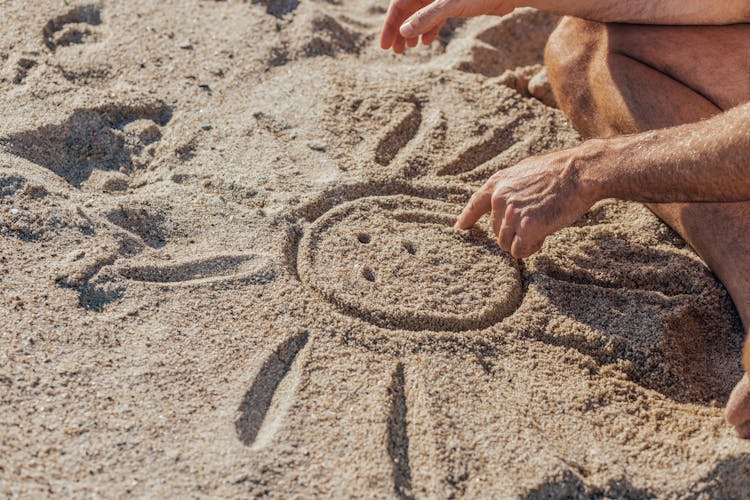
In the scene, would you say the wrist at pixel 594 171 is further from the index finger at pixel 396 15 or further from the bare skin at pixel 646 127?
the index finger at pixel 396 15

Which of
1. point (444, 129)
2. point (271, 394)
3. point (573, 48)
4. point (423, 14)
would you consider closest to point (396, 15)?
point (423, 14)

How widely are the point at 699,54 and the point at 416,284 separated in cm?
108

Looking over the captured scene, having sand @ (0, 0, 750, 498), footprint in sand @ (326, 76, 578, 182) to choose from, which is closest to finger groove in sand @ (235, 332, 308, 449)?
sand @ (0, 0, 750, 498)

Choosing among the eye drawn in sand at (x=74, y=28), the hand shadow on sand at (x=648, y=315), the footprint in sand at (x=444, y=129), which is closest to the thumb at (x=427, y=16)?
the footprint in sand at (x=444, y=129)

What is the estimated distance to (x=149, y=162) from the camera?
2.48m

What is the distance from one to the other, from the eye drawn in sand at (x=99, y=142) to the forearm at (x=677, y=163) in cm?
128

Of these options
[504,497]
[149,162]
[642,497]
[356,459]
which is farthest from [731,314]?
[149,162]

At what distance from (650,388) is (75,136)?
1749 millimetres

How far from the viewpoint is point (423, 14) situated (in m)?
2.32

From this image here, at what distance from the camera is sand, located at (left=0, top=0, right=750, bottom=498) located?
1721 mm

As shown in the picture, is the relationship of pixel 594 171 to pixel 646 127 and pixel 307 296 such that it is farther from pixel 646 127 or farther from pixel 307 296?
pixel 307 296

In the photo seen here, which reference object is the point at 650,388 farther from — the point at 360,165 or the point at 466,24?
the point at 466,24

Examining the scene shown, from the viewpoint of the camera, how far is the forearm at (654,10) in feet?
8.00

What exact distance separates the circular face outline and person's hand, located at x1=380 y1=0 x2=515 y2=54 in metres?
0.47
